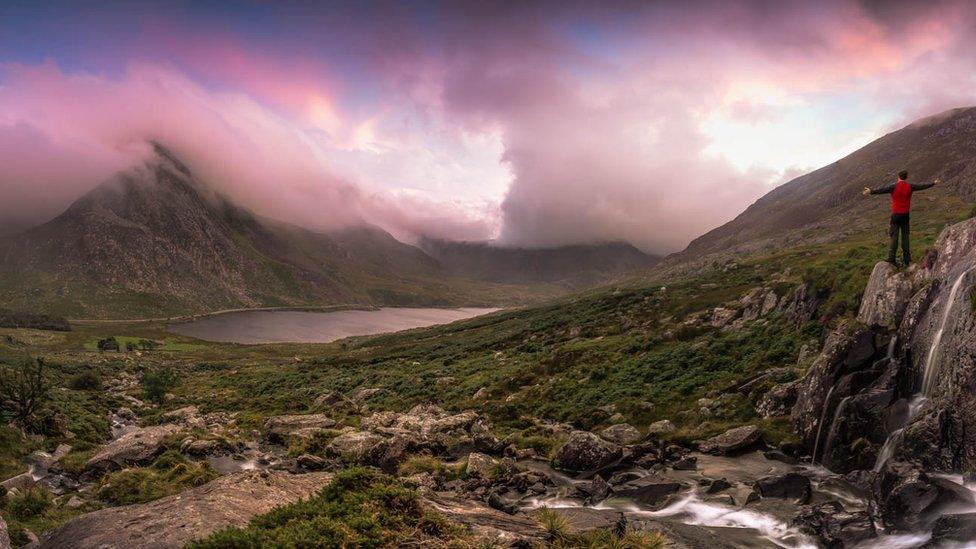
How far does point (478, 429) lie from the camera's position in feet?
108

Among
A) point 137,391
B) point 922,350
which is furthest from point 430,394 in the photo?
point 137,391

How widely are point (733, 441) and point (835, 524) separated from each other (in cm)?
932

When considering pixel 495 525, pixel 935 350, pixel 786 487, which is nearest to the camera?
Answer: pixel 495 525

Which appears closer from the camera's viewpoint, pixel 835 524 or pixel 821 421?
pixel 835 524

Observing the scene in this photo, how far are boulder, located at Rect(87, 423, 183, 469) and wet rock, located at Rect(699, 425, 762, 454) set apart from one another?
110ft

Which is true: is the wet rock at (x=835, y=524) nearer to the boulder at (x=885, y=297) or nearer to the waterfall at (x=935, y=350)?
the waterfall at (x=935, y=350)

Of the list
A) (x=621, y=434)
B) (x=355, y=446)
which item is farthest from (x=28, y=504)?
(x=621, y=434)

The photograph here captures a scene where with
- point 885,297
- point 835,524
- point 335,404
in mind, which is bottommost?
point 335,404

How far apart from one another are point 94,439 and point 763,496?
4635 centimetres

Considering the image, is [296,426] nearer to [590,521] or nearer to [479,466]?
[479,466]

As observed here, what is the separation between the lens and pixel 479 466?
2409cm

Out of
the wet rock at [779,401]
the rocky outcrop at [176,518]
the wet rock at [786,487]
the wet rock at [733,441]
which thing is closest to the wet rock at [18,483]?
the rocky outcrop at [176,518]

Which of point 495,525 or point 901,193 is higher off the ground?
point 901,193

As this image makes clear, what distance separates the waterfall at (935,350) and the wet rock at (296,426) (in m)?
35.7
